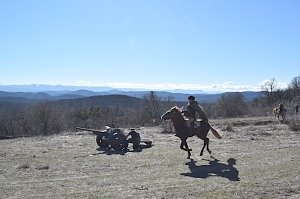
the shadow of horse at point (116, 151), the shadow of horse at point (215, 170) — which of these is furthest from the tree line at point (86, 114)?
the shadow of horse at point (215, 170)

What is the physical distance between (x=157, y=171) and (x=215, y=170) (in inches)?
76.7

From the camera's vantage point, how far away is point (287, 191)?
36.6 ft

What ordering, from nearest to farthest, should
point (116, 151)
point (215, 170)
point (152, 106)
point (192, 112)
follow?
point (215, 170), point (192, 112), point (116, 151), point (152, 106)

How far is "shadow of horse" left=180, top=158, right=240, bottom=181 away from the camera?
13.6 metres

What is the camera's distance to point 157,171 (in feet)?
48.2

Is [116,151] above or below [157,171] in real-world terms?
below

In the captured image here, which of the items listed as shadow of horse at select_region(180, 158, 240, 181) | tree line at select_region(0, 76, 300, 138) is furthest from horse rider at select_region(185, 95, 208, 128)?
tree line at select_region(0, 76, 300, 138)

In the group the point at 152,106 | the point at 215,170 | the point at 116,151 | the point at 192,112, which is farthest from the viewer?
the point at 152,106

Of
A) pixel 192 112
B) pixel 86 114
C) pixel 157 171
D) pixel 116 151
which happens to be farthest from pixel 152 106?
pixel 157 171

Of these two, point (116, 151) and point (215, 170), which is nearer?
point (215, 170)

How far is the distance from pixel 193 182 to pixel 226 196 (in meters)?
1.94

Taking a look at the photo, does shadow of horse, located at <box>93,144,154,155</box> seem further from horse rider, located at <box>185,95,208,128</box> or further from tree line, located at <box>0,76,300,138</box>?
tree line, located at <box>0,76,300,138</box>

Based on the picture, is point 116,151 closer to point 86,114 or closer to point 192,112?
point 192,112

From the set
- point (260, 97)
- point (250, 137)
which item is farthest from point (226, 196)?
point (260, 97)
